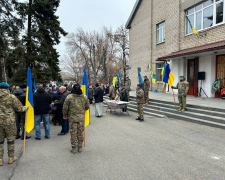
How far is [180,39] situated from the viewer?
1517 cm

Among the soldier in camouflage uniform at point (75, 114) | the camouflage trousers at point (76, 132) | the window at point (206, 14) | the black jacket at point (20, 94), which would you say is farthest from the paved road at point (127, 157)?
the window at point (206, 14)

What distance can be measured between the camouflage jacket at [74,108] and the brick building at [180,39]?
894 centimetres

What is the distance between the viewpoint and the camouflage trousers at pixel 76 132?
186 inches

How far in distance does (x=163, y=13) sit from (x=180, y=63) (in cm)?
593

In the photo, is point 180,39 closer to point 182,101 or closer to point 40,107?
point 182,101

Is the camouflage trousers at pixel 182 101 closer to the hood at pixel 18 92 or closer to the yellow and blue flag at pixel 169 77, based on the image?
the yellow and blue flag at pixel 169 77

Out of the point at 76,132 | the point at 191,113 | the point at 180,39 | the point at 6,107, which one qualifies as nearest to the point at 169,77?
the point at 191,113

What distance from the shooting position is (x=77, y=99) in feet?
16.1

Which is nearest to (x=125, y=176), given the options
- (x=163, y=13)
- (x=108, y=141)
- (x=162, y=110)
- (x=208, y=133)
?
(x=108, y=141)

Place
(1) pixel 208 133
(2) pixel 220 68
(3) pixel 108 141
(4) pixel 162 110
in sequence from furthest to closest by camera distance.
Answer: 1. (2) pixel 220 68
2. (4) pixel 162 110
3. (1) pixel 208 133
4. (3) pixel 108 141

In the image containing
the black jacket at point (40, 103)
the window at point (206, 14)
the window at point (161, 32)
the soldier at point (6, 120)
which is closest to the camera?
the soldier at point (6, 120)

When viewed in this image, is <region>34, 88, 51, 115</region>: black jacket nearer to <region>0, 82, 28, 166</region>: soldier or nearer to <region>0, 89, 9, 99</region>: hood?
<region>0, 82, 28, 166</region>: soldier

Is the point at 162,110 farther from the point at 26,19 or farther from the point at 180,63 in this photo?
the point at 26,19

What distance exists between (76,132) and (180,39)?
13566 mm
